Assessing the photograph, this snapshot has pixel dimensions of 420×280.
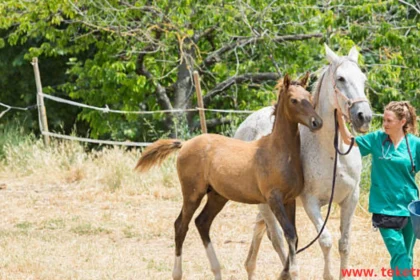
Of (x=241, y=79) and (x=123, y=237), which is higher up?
(x=241, y=79)

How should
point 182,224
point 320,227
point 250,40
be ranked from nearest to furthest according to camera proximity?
point 320,227 → point 182,224 → point 250,40

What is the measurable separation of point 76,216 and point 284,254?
418 cm

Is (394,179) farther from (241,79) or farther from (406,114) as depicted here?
(241,79)

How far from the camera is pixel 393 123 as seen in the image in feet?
18.7

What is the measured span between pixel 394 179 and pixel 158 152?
244 cm

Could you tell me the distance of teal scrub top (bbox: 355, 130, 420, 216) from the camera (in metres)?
5.72

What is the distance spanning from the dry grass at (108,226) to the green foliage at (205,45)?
1641 millimetres

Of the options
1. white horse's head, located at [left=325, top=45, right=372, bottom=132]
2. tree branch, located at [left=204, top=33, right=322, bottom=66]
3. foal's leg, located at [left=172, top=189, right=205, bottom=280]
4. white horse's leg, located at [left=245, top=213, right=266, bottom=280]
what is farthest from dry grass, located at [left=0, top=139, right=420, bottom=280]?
tree branch, located at [left=204, top=33, right=322, bottom=66]

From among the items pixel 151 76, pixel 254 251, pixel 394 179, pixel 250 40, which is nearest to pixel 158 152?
pixel 254 251

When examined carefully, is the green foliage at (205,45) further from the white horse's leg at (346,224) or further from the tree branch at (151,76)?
the white horse's leg at (346,224)

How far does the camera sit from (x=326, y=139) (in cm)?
661

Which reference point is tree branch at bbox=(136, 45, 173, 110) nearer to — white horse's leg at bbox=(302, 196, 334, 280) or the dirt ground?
the dirt ground

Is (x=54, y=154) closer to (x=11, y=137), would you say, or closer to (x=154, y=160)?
(x=11, y=137)

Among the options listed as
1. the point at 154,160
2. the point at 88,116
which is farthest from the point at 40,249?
the point at 88,116
